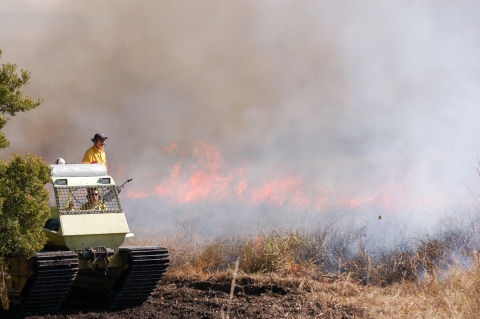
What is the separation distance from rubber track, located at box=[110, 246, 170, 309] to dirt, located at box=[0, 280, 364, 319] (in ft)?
0.58

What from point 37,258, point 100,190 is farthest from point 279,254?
point 37,258

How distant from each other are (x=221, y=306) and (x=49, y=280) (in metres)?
2.52

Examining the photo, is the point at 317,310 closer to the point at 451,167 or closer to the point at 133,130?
the point at 451,167

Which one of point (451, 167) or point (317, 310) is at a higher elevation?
point (451, 167)

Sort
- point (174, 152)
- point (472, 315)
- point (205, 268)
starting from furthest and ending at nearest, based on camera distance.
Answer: point (174, 152) → point (205, 268) → point (472, 315)

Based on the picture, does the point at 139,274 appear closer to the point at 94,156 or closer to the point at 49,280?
the point at 49,280

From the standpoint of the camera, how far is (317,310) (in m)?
8.37

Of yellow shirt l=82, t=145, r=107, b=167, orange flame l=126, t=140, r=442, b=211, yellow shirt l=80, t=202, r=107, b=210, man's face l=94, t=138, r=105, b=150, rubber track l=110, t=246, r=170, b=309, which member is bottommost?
rubber track l=110, t=246, r=170, b=309

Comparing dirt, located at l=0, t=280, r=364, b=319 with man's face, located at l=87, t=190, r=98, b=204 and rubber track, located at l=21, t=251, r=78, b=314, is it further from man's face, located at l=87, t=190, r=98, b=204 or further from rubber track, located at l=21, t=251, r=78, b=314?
man's face, located at l=87, t=190, r=98, b=204

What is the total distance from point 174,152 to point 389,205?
8.50 m

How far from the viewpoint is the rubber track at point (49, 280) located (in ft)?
26.2

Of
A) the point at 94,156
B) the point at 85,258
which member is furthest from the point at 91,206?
the point at 94,156

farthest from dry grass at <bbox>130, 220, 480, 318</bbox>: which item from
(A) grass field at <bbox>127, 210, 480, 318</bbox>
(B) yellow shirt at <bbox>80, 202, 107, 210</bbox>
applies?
(B) yellow shirt at <bbox>80, 202, 107, 210</bbox>

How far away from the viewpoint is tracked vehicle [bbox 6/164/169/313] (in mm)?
8211
